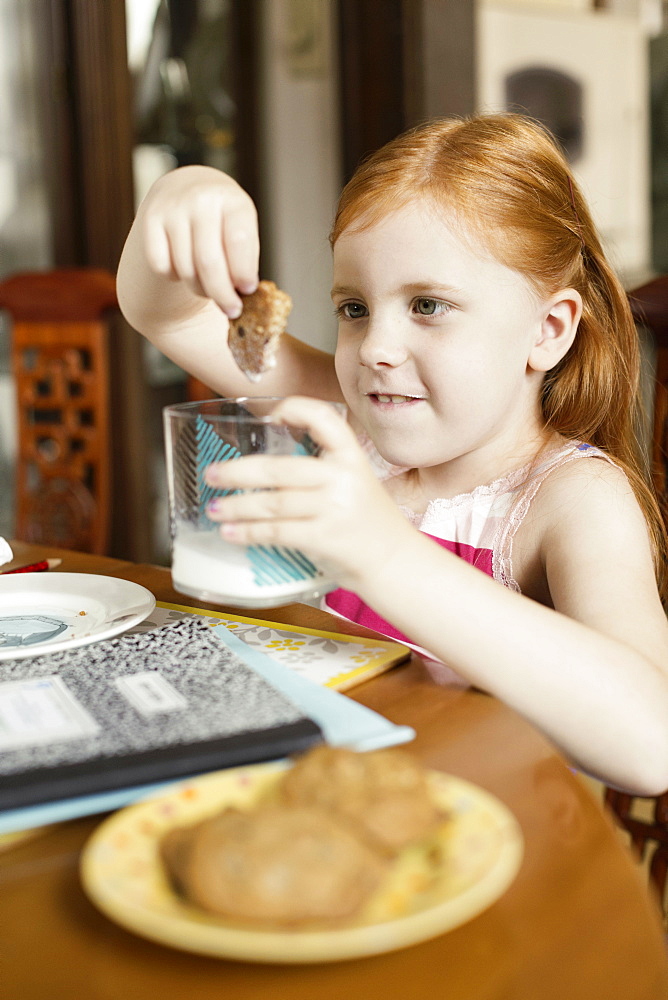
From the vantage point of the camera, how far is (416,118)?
8.74ft

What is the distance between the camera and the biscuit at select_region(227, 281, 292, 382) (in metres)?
0.72

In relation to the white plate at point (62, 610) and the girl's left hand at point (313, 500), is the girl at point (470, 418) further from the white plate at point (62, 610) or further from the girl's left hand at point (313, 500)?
the white plate at point (62, 610)

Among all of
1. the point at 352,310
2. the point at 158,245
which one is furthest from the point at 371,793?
the point at 352,310

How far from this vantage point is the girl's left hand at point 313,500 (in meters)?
0.59

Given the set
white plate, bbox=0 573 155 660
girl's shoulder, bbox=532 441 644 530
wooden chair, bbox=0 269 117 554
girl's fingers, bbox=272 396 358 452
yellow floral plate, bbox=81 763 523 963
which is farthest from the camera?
wooden chair, bbox=0 269 117 554

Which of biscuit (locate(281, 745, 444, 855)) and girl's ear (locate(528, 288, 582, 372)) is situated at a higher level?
girl's ear (locate(528, 288, 582, 372))

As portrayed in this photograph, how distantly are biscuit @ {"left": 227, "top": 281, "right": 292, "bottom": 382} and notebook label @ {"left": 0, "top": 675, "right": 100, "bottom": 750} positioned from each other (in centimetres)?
27

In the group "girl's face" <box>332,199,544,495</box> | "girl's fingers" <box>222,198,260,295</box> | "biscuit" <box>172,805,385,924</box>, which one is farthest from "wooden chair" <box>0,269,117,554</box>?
"biscuit" <box>172,805,385,924</box>

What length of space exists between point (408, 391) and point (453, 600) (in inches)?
15.7

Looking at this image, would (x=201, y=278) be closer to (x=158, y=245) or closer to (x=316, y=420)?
(x=158, y=245)

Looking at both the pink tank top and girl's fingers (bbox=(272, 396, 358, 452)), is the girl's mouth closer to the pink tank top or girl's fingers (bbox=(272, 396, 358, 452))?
the pink tank top

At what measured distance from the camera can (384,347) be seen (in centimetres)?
98

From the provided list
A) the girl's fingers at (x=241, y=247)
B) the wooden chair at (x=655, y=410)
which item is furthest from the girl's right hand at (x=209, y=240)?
the wooden chair at (x=655, y=410)

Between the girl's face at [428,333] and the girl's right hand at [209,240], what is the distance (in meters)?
0.24
